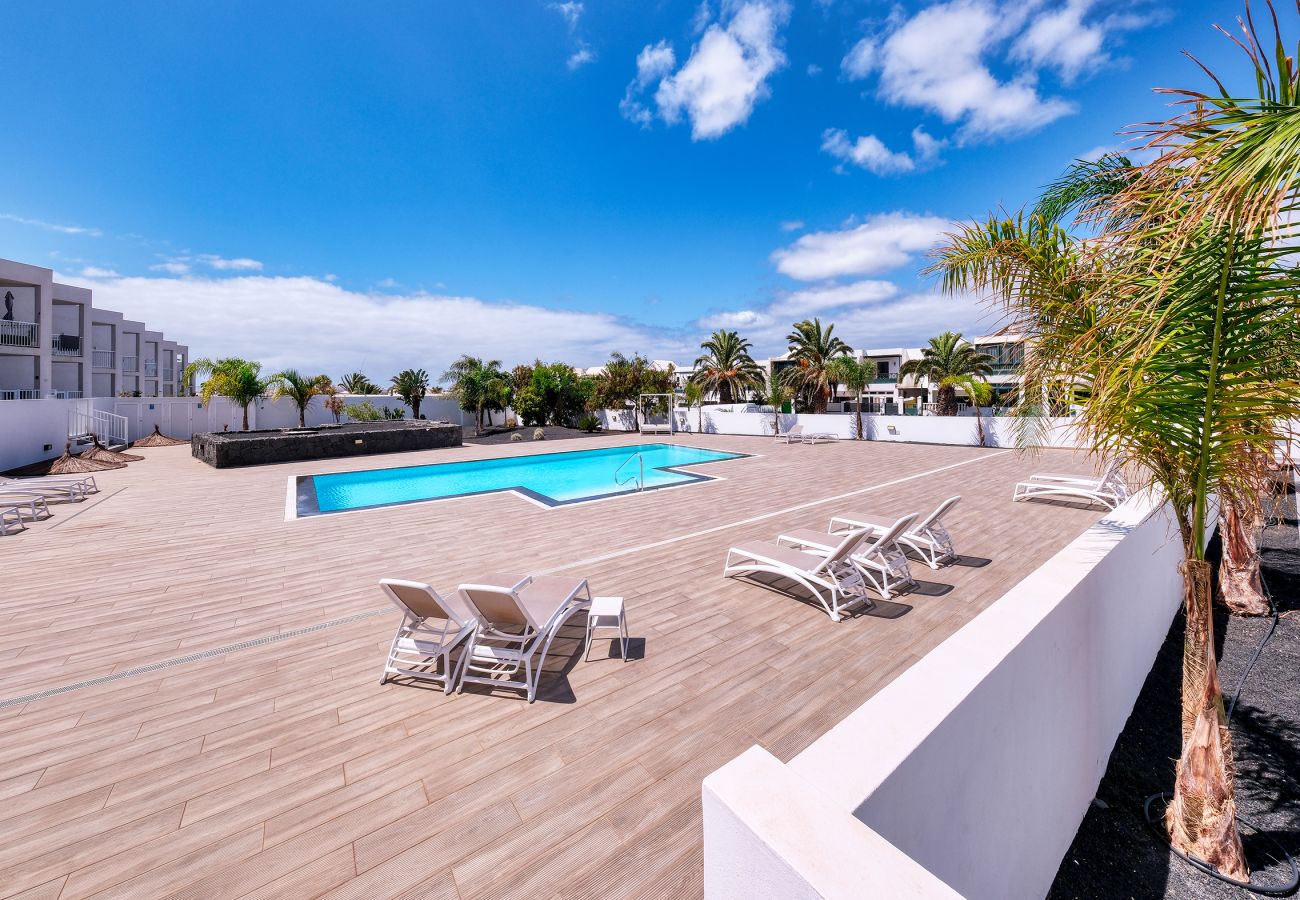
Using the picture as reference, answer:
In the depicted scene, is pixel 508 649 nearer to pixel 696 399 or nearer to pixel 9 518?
pixel 9 518

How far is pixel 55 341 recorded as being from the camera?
24.0 meters

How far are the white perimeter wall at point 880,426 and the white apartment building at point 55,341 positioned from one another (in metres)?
25.6

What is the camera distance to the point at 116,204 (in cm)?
2183

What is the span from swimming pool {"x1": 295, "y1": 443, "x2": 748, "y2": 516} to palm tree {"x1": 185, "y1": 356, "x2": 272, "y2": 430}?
10478mm

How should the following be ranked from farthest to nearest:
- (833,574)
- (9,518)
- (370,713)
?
(9,518) → (833,574) → (370,713)

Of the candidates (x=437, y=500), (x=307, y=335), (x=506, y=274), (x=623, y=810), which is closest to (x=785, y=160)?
(x=506, y=274)

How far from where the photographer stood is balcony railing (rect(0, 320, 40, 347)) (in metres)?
20.1

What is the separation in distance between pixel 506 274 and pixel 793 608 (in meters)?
47.5

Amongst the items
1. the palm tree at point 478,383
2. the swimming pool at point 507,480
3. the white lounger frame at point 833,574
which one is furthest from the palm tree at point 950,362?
the white lounger frame at point 833,574

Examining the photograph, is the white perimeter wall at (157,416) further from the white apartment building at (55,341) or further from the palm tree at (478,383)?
the white apartment building at (55,341)

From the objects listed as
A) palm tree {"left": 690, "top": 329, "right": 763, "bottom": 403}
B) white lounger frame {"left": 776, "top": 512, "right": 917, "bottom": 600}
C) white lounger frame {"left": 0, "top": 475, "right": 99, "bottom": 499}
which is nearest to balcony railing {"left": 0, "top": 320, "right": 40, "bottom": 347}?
white lounger frame {"left": 0, "top": 475, "right": 99, "bottom": 499}

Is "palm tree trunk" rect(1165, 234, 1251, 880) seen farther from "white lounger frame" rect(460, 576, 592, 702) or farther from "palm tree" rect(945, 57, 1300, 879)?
"white lounger frame" rect(460, 576, 592, 702)

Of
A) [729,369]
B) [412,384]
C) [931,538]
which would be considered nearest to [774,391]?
[729,369]

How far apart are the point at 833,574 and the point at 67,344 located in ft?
120
